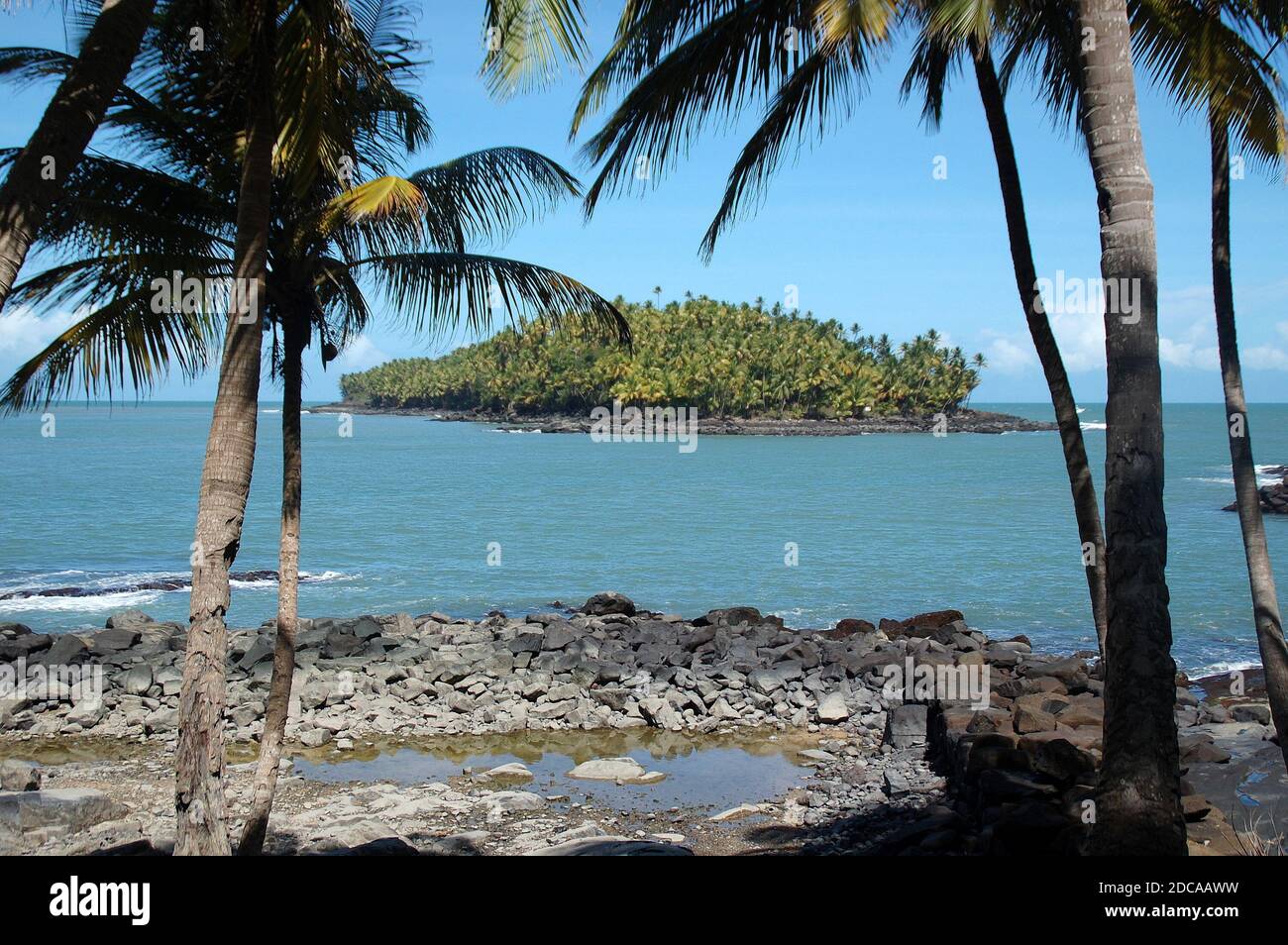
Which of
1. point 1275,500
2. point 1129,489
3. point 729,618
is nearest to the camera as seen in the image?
point 1129,489

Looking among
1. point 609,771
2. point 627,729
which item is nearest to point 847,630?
point 627,729

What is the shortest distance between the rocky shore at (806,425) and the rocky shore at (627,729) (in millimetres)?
108191

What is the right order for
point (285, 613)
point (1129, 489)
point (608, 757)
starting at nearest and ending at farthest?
point (1129, 489) < point (285, 613) < point (608, 757)

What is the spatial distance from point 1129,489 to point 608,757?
997 cm

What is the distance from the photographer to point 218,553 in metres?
5.94

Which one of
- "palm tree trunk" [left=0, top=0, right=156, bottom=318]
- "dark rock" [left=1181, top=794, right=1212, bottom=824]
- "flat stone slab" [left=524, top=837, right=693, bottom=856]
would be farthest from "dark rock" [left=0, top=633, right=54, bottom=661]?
"dark rock" [left=1181, top=794, right=1212, bottom=824]

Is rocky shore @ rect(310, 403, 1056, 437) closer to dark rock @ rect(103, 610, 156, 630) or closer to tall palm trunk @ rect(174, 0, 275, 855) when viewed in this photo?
dark rock @ rect(103, 610, 156, 630)

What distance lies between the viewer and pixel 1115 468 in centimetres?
473

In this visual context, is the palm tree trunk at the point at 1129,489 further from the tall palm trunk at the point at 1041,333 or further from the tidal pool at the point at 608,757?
the tidal pool at the point at 608,757

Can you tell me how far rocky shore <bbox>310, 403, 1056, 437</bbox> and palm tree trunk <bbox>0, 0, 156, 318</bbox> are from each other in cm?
12206

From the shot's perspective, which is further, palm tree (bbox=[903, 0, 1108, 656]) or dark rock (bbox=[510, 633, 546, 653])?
dark rock (bbox=[510, 633, 546, 653])

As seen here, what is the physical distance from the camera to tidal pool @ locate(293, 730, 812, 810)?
470 inches

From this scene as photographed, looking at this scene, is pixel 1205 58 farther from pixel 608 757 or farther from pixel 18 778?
pixel 18 778
